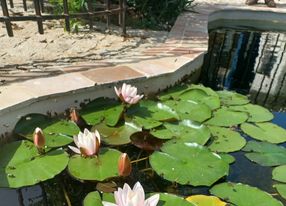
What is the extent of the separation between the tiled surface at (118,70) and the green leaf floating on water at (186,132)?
547mm

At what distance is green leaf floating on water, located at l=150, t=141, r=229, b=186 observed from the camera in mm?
1737

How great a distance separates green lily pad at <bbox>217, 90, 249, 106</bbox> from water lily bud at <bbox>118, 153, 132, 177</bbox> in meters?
1.31

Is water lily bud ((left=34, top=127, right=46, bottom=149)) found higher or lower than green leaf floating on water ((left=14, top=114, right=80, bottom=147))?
higher

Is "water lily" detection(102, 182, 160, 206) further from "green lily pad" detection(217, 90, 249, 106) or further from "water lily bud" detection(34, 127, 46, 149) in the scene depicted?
"green lily pad" detection(217, 90, 249, 106)

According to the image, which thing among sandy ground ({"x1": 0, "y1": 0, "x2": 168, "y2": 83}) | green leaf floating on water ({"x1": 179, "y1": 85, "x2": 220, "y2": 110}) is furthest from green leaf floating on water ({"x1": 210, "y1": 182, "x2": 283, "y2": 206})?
sandy ground ({"x1": 0, "y1": 0, "x2": 168, "y2": 83})

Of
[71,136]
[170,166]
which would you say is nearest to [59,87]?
[71,136]

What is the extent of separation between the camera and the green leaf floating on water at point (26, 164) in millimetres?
1634

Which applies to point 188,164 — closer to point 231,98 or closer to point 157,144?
point 157,144

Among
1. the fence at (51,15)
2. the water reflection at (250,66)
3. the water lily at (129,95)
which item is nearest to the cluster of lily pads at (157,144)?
the water lily at (129,95)

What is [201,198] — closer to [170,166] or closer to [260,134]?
[170,166]

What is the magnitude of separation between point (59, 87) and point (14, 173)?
2.46 ft

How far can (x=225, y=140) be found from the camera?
2166mm

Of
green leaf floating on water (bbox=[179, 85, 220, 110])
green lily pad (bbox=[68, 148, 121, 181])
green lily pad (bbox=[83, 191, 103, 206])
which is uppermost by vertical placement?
green lily pad (bbox=[83, 191, 103, 206])

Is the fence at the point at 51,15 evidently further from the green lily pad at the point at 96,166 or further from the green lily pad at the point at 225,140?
the green lily pad at the point at 225,140
